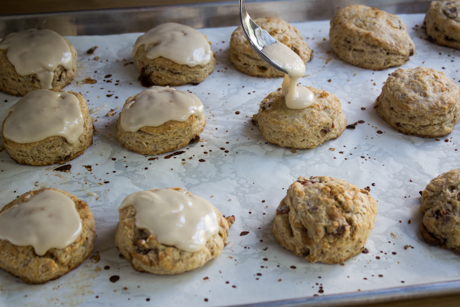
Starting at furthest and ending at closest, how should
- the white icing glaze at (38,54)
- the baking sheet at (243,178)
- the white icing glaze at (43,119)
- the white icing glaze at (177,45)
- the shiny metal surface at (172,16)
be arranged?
the shiny metal surface at (172,16), the white icing glaze at (177,45), the white icing glaze at (38,54), the white icing glaze at (43,119), the baking sheet at (243,178)

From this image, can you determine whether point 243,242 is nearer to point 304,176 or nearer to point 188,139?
point 304,176

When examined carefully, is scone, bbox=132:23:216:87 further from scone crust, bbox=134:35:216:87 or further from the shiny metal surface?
the shiny metal surface

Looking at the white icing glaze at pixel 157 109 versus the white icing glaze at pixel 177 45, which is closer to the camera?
the white icing glaze at pixel 157 109

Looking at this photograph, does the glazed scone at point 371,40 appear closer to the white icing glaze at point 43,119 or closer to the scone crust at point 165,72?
the scone crust at point 165,72

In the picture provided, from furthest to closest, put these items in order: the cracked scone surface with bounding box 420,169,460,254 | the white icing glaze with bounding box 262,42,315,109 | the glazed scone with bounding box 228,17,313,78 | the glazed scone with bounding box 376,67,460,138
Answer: the glazed scone with bounding box 228,17,313,78, the glazed scone with bounding box 376,67,460,138, the white icing glaze with bounding box 262,42,315,109, the cracked scone surface with bounding box 420,169,460,254

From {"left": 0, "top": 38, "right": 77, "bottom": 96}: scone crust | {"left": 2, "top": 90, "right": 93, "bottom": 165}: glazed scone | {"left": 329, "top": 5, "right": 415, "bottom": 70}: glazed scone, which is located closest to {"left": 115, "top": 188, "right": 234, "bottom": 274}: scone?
→ {"left": 2, "top": 90, "right": 93, "bottom": 165}: glazed scone

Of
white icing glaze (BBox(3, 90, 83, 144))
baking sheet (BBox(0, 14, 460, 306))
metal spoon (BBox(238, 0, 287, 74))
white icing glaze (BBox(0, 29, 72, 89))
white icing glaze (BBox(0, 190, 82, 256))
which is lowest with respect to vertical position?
baking sheet (BBox(0, 14, 460, 306))

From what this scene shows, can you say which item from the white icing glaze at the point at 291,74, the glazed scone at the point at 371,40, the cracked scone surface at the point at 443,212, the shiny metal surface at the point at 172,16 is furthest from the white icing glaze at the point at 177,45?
the cracked scone surface at the point at 443,212
